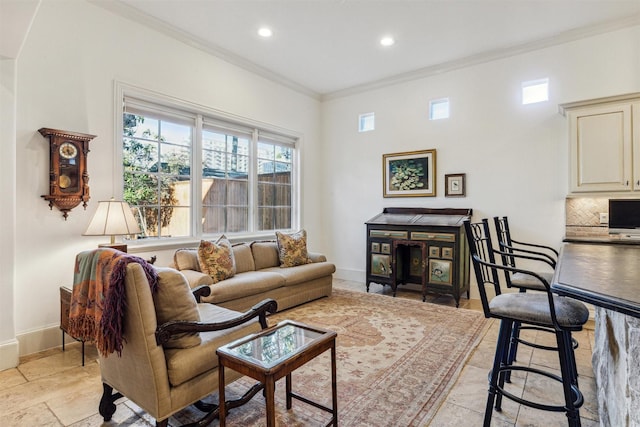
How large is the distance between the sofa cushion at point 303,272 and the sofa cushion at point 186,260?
88 cm

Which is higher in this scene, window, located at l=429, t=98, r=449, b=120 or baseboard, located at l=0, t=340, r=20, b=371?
window, located at l=429, t=98, r=449, b=120

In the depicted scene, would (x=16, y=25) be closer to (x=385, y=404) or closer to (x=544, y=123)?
(x=385, y=404)

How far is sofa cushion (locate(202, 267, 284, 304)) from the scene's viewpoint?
3197mm

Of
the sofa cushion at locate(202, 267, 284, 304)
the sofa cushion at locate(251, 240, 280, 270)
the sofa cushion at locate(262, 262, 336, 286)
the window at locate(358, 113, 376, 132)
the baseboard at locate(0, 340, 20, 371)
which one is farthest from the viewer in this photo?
the window at locate(358, 113, 376, 132)

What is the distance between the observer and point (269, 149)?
5344mm

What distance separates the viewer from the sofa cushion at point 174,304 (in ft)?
5.60

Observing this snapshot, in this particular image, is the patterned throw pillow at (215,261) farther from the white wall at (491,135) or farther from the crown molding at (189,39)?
the white wall at (491,135)

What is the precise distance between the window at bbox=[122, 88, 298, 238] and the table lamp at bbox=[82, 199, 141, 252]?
0.61 meters

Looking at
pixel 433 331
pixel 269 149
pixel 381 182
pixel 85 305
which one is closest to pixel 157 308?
pixel 85 305

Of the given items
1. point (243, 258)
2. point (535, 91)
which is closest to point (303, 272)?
point (243, 258)

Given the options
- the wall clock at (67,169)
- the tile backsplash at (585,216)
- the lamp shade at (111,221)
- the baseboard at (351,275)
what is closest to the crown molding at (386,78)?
the wall clock at (67,169)

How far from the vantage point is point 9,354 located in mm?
2588

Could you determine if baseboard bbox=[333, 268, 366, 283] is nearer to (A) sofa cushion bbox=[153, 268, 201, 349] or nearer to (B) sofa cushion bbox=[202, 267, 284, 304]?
(B) sofa cushion bbox=[202, 267, 284, 304]

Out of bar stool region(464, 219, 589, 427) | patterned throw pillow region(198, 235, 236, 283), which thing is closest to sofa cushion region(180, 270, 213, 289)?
patterned throw pillow region(198, 235, 236, 283)
